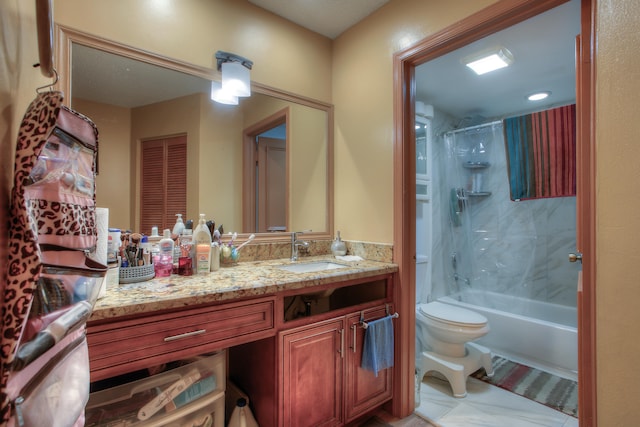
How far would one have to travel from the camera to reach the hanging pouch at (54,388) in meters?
0.37

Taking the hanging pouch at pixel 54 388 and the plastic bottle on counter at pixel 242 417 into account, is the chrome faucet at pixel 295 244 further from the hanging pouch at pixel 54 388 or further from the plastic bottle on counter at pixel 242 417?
the hanging pouch at pixel 54 388

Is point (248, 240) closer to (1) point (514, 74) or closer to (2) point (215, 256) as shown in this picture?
(2) point (215, 256)

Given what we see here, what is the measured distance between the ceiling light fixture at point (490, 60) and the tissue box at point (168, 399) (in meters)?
2.40

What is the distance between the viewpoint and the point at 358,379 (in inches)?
61.3

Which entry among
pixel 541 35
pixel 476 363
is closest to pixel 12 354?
pixel 476 363

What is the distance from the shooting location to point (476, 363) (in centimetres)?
213

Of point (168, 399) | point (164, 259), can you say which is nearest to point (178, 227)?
point (164, 259)

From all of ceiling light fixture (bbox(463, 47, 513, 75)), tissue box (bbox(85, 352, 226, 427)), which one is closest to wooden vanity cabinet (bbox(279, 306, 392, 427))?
tissue box (bbox(85, 352, 226, 427))

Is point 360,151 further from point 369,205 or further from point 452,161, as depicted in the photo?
point 452,161

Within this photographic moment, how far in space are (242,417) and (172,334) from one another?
619 mm

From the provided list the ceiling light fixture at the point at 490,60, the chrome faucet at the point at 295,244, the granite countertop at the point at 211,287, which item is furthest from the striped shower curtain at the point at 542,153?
the chrome faucet at the point at 295,244

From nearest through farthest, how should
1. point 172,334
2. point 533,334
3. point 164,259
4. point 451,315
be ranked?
point 172,334 < point 164,259 < point 451,315 < point 533,334

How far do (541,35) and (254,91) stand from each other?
1887 mm

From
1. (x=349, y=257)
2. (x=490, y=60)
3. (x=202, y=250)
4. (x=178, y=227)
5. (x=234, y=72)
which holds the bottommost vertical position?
(x=349, y=257)
